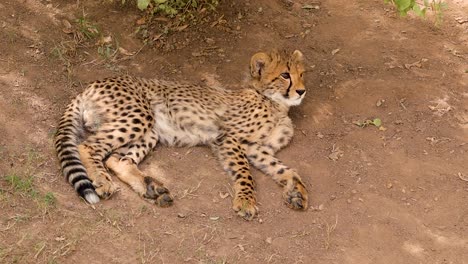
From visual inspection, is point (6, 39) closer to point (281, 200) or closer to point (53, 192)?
point (53, 192)

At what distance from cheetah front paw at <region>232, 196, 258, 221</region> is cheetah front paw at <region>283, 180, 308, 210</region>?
12.0 inches

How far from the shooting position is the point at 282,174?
6016 millimetres

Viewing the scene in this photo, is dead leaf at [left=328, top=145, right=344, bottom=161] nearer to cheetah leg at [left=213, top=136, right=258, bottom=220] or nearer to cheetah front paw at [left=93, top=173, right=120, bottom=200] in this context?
cheetah leg at [left=213, top=136, right=258, bottom=220]

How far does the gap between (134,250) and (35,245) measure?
0.68 meters

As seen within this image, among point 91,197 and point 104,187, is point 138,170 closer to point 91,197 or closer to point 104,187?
point 104,187

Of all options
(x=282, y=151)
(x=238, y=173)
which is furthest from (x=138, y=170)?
(x=282, y=151)

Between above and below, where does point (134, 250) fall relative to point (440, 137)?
above

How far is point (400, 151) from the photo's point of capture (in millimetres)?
6305

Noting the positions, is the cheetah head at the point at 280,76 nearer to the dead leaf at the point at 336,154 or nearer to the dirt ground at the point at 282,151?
the dirt ground at the point at 282,151

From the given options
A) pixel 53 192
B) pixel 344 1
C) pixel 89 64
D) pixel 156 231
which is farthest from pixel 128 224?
pixel 344 1

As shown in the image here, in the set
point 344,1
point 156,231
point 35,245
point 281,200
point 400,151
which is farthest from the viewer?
point 344,1

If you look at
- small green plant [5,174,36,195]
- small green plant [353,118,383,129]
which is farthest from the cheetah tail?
small green plant [353,118,383,129]

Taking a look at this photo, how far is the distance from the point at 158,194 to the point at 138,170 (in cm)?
Answer: 42

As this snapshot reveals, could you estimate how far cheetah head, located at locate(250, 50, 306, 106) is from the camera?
6617 millimetres
